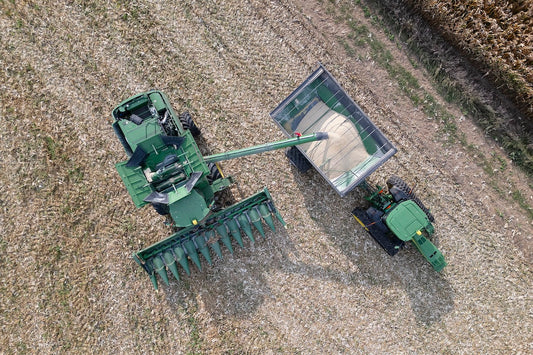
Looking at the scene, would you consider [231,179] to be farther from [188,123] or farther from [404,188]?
[404,188]

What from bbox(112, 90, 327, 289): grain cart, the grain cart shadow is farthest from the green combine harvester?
the grain cart shadow

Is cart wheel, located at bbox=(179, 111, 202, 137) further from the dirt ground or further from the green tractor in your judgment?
the green tractor

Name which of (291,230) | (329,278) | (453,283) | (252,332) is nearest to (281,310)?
(252,332)

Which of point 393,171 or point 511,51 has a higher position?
point 511,51

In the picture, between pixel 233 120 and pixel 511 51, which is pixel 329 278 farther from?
pixel 511 51

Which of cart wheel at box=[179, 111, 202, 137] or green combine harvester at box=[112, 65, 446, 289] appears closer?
green combine harvester at box=[112, 65, 446, 289]
